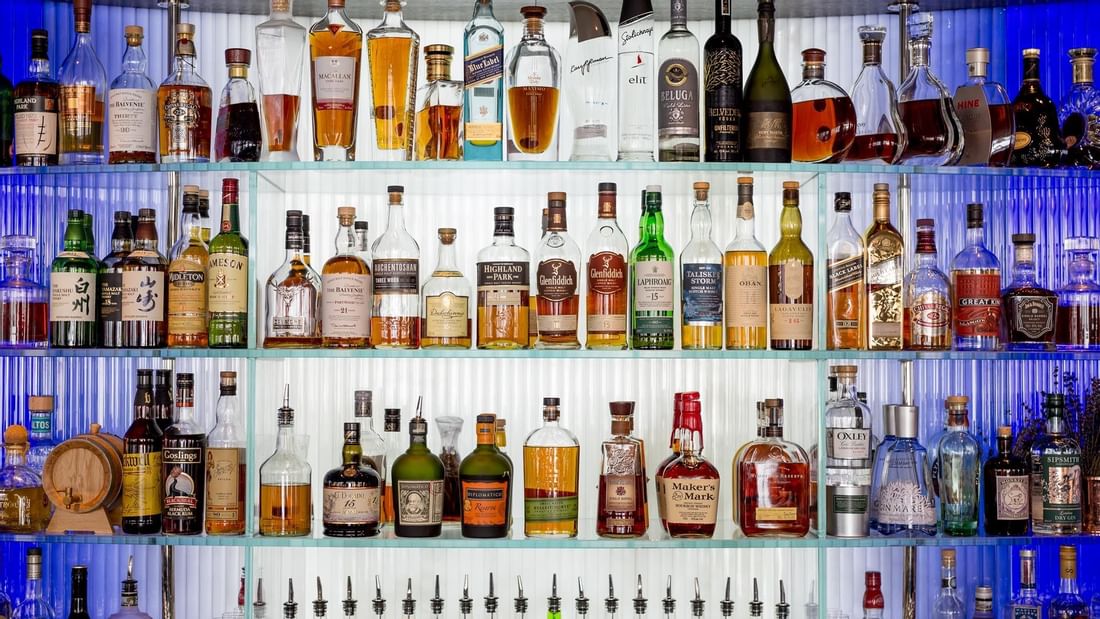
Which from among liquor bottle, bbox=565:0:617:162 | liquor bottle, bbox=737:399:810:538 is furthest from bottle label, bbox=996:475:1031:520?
liquor bottle, bbox=565:0:617:162

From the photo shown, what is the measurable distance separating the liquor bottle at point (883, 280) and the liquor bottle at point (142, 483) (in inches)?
55.0

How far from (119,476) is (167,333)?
0.30 meters

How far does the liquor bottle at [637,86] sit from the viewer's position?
2115 millimetres

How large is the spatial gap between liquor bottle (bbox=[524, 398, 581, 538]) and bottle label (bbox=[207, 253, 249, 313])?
2.01 ft

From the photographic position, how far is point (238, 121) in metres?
2.15

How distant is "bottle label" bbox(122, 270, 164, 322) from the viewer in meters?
2.15

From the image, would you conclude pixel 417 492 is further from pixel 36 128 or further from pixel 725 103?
pixel 36 128

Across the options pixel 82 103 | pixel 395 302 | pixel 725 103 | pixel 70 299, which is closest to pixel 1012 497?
pixel 725 103

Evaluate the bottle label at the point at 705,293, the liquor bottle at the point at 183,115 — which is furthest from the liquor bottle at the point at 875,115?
the liquor bottle at the point at 183,115

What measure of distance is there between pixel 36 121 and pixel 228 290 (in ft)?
1.76

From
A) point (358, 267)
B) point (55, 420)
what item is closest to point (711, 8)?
point (358, 267)

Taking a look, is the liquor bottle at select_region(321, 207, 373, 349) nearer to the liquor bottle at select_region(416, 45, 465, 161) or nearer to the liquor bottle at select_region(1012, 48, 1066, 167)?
the liquor bottle at select_region(416, 45, 465, 161)

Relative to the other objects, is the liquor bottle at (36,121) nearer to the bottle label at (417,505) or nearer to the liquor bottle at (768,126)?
the bottle label at (417,505)

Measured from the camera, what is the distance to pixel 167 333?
2.17 m
